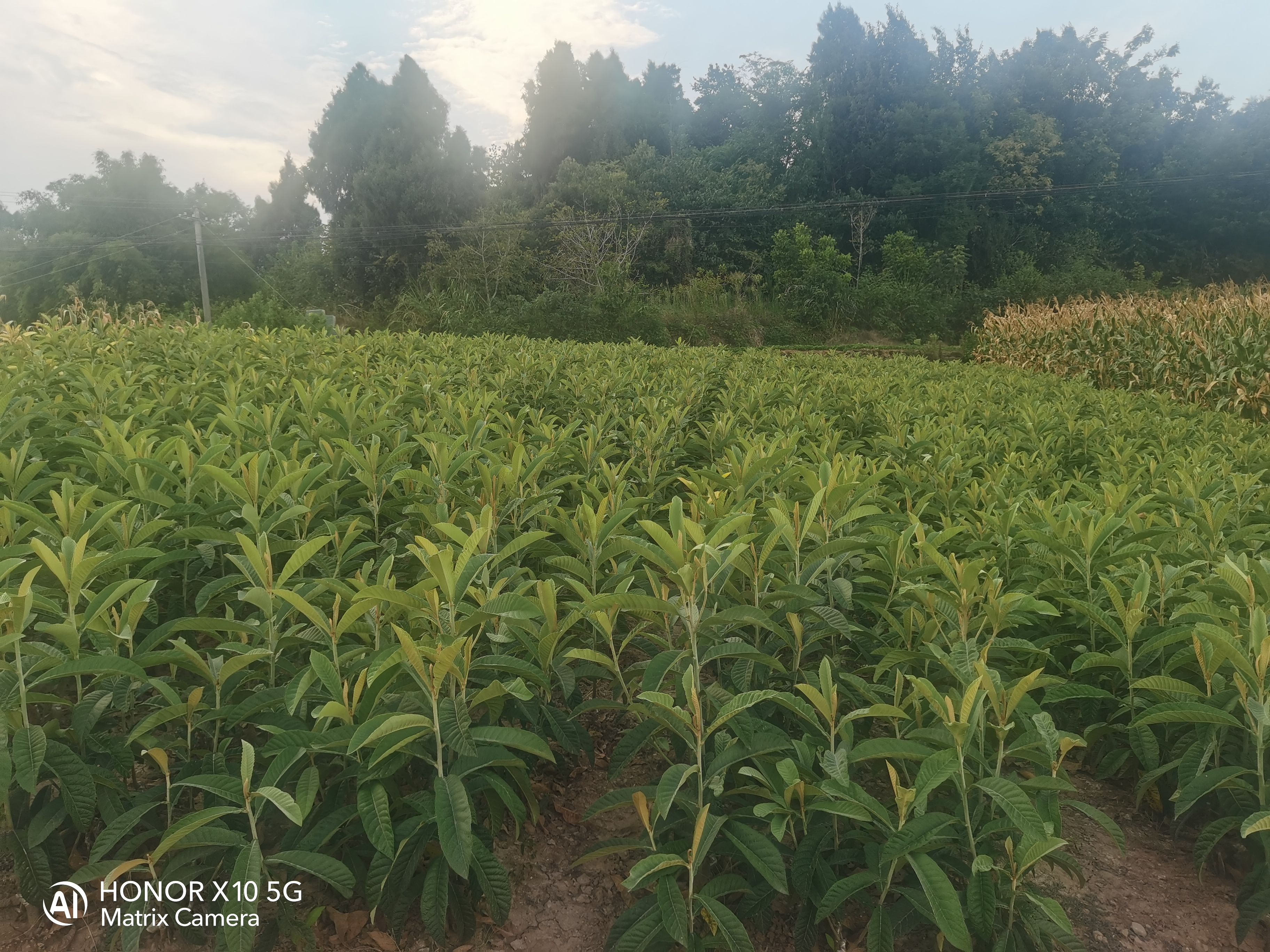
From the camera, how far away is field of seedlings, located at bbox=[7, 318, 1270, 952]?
1.49 metres

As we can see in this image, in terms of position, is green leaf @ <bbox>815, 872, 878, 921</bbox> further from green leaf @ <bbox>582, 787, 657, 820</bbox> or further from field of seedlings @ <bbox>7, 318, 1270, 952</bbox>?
green leaf @ <bbox>582, 787, 657, 820</bbox>

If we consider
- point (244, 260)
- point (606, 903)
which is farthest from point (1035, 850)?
point (244, 260)

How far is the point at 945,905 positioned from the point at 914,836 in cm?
12

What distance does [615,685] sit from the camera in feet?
7.80

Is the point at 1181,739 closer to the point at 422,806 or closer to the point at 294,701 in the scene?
the point at 422,806

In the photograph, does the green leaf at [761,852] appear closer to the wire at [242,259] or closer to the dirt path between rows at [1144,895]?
the dirt path between rows at [1144,895]

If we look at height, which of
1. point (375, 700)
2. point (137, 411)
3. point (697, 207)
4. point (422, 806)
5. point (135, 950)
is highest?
point (697, 207)

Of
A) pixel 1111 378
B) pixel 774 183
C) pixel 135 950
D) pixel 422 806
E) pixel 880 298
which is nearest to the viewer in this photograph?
pixel 135 950

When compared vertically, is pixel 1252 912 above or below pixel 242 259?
below

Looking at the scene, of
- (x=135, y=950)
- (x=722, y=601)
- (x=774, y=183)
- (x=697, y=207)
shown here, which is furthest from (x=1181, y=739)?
(x=774, y=183)

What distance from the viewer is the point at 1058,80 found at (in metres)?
41.1

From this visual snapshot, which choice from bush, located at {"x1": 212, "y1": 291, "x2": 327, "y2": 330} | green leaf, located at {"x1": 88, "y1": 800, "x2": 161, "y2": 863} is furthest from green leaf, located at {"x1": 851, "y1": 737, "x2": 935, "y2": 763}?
bush, located at {"x1": 212, "y1": 291, "x2": 327, "y2": 330}

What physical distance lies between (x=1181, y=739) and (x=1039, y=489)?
1.99 meters

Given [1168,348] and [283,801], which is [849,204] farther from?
[283,801]
